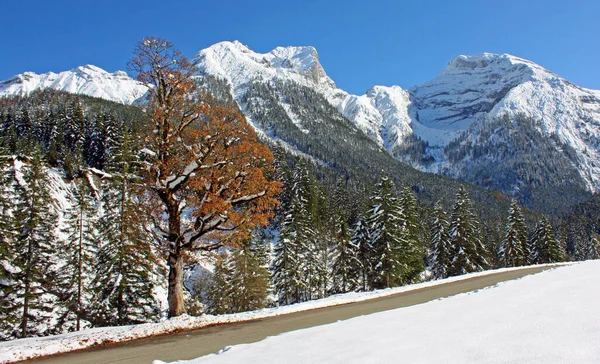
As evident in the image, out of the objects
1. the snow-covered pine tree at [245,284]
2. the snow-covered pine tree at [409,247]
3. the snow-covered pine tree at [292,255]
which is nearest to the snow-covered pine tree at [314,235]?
the snow-covered pine tree at [292,255]

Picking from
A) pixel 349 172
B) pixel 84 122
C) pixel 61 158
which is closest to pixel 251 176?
pixel 61 158

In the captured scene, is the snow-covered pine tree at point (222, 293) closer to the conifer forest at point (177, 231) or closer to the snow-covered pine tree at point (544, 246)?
the conifer forest at point (177, 231)

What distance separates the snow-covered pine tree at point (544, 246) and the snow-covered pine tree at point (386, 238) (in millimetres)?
29221

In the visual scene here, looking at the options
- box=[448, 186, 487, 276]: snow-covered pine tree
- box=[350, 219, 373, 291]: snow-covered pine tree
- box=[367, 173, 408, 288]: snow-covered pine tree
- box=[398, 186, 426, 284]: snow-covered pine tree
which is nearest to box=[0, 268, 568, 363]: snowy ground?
box=[367, 173, 408, 288]: snow-covered pine tree

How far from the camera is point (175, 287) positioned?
577 inches

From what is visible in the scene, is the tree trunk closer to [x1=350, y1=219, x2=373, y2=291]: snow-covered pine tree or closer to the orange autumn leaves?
the orange autumn leaves

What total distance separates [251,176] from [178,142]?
320 cm

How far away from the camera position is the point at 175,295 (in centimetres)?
1460

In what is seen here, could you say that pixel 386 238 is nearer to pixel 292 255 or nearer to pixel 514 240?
pixel 292 255

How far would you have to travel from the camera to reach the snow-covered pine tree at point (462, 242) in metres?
45.9

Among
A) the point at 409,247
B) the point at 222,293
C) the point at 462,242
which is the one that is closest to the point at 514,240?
the point at 462,242

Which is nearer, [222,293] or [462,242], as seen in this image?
[222,293]

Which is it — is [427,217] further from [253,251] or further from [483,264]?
[253,251]

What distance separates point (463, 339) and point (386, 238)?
3377cm
